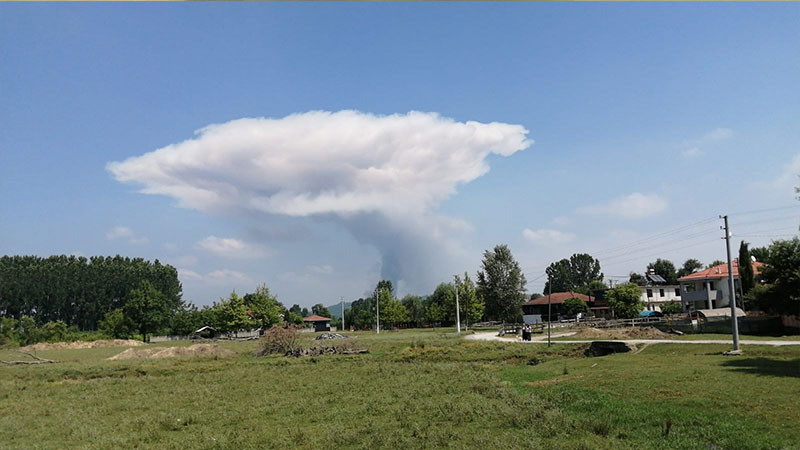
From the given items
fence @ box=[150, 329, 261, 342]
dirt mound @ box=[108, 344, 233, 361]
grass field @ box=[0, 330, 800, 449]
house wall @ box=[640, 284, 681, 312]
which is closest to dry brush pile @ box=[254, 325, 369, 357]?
dirt mound @ box=[108, 344, 233, 361]

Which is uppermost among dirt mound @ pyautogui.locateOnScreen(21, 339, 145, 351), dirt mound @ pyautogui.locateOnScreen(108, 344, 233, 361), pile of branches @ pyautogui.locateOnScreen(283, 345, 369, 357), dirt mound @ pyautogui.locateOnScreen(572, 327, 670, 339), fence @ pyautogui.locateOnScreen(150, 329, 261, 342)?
dirt mound @ pyautogui.locateOnScreen(572, 327, 670, 339)

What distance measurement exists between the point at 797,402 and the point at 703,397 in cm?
299

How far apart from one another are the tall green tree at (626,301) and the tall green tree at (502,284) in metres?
21.5

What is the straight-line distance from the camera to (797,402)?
18.1 m

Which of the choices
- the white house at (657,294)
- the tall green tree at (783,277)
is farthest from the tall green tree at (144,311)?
the white house at (657,294)

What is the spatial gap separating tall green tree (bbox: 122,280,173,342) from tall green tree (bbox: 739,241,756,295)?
111m

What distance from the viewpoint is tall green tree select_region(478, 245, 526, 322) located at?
357ft

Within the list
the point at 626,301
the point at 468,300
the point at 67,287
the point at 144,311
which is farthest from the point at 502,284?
the point at 67,287

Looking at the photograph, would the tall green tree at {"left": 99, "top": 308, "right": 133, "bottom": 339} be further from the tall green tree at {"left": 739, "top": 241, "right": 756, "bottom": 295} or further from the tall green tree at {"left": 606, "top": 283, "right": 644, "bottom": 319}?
the tall green tree at {"left": 739, "top": 241, "right": 756, "bottom": 295}

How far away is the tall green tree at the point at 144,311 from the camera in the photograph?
11088 cm

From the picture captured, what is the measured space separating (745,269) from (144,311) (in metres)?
114

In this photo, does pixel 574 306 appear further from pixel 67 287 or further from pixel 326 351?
pixel 67 287

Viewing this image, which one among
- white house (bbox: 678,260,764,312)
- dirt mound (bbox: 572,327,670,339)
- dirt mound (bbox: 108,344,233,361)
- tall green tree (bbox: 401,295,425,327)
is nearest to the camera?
dirt mound (bbox: 572,327,670,339)

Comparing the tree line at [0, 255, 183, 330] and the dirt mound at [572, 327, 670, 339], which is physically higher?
the tree line at [0, 255, 183, 330]
